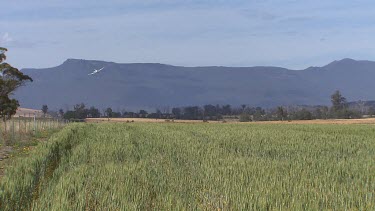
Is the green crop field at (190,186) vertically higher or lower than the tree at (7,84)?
lower

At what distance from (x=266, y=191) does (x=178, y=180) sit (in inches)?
92.9

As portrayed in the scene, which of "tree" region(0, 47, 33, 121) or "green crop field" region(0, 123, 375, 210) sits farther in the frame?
"tree" region(0, 47, 33, 121)

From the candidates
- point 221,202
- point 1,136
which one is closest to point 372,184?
point 221,202

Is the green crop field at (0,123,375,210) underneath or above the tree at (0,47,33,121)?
underneath

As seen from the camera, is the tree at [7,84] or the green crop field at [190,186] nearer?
the green crop field at [190,186]

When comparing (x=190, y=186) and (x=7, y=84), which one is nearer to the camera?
(x=190, y=186)

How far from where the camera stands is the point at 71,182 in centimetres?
1016

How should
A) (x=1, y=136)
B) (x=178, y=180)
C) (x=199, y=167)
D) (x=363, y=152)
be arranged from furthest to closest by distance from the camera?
1. (x=1, y=136)
2. (x=363, y=152)
3. (x=199, y=167)
4. (x=178, y=180)

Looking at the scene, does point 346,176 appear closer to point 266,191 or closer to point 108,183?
point 266,191

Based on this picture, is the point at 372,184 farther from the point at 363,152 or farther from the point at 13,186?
the point at 363,152

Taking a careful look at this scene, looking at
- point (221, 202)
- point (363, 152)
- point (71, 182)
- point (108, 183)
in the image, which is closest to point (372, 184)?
point (221, 202)

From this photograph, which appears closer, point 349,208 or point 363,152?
point 349,208

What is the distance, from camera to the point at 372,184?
10.5 meters

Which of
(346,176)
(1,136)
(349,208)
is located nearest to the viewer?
(349,208)
